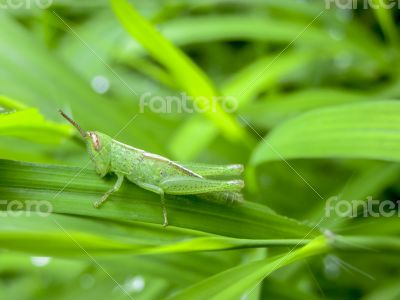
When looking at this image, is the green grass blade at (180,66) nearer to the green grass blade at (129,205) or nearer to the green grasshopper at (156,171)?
the green grasshopper at (156,171)

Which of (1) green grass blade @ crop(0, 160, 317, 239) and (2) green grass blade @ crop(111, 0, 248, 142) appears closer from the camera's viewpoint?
(1) green grass blade @ crop(0, 160, 317, 239)

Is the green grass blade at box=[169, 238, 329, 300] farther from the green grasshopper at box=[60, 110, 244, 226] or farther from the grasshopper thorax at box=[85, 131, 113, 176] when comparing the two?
the grasshopper thorax at box=[85, 131, 113, 176]

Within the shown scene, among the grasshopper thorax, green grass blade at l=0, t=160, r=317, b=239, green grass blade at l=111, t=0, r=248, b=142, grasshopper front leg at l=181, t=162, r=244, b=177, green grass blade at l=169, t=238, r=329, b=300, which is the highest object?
green grass blade at l=111, t=0, r=248, b=142

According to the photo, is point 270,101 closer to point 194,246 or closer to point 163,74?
point 163,74

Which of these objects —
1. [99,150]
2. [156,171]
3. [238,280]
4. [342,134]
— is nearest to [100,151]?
[99,150]

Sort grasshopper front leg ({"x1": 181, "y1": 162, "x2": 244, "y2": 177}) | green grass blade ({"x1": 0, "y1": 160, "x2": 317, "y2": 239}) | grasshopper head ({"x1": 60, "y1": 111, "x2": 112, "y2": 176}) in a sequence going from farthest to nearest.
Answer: grasshopper front leg ({"x1": 181, "y1": 162, "x2": 244, "y2": 177}) < grasshopper head ({"x1": 60, "y1": 111, "x2": 112, "y2": 176}) < green grass blade ({"x1": 0, "y1": 160, "x2": 317, "y2": 239})

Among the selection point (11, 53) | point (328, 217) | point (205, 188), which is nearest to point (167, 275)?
Result: point (205, 188)

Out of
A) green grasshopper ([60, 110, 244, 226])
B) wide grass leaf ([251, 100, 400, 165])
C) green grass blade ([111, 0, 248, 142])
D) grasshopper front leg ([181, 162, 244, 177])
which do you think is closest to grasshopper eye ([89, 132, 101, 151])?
green grasshopper ([60, 110, 244, 226])

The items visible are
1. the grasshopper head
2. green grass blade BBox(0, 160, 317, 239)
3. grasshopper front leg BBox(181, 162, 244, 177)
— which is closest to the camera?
green grass blade BBox(0, 160, 317, 239)
